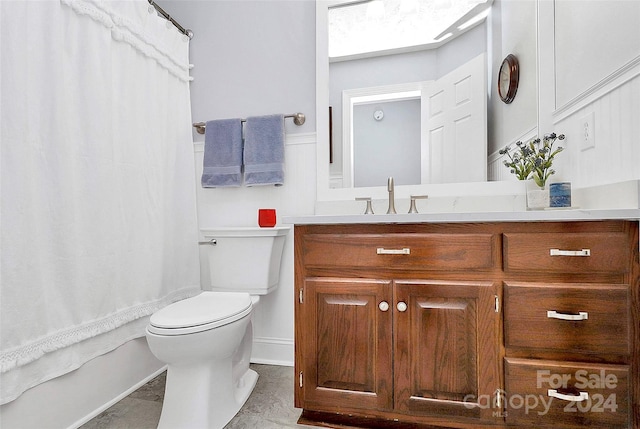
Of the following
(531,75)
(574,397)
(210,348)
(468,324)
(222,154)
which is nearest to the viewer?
(574,397)

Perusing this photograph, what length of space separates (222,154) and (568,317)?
1.80m

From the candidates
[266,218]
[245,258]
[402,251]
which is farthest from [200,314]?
[402,251]

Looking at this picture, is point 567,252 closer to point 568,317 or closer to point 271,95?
point 568,317

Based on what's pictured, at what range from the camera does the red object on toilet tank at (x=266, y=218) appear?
1.86 m

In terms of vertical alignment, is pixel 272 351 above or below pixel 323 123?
below

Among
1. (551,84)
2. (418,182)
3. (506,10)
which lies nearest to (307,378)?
(418,182)

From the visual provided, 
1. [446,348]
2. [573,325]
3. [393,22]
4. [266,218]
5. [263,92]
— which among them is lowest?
[446,348]

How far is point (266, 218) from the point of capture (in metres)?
1.87

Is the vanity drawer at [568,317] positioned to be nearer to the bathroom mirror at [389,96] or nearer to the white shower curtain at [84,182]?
the bathroom mirror at [389,96]

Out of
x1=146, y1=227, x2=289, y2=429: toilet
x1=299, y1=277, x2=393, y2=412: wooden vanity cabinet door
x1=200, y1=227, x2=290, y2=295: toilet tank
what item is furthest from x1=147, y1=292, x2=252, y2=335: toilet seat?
x1=299, y1=277, x2=393, y2=412: wooden vanity cabinet door

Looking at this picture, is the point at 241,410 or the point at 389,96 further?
the point at 389,96

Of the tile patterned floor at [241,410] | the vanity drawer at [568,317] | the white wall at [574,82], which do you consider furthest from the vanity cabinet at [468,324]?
the white wall at [574,82]

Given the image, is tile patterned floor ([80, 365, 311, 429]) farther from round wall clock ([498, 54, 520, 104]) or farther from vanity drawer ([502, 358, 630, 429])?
round wall clock ([498, 54, 520, 104])

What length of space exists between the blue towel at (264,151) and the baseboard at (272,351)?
3.08 feet
